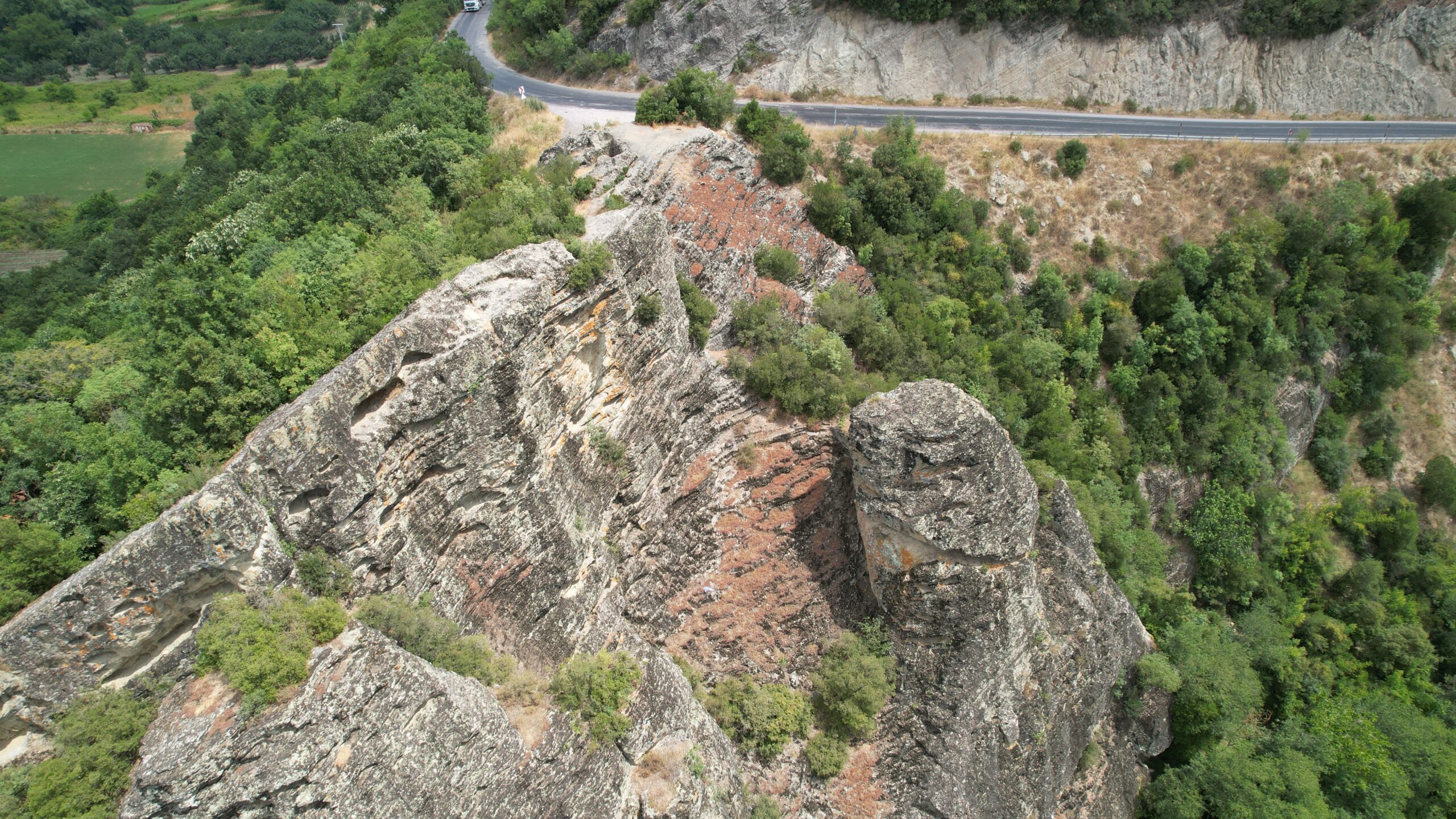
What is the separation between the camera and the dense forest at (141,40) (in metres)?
95.5

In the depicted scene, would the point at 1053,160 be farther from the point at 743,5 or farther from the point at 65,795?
the point at 65,795

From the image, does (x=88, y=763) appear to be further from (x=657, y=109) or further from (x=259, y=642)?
(x=657, y=109)

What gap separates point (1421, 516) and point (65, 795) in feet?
181

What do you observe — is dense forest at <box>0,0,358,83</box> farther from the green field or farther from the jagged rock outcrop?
the jagged rock outcrop

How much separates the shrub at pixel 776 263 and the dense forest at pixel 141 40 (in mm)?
88466

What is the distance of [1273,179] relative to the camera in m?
39.0

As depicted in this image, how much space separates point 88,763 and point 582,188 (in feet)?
66.9

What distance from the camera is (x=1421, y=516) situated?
38344 mm

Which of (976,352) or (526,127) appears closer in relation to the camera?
(976,352)

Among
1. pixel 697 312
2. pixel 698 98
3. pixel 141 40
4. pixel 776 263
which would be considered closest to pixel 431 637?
pixel 697 312

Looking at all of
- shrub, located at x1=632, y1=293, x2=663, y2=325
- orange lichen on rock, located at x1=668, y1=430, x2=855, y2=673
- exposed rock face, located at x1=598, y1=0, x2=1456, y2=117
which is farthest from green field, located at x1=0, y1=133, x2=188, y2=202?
orange lichen on rock, located at x1=668, y1=430, x2=855, y2=673

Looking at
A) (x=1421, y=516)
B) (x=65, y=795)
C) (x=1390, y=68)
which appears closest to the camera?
(x=65, y=795)

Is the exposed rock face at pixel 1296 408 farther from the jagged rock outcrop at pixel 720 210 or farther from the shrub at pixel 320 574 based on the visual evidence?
the shrub at pixel 320 574

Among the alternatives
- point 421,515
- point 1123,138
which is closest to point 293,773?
point 421,515
